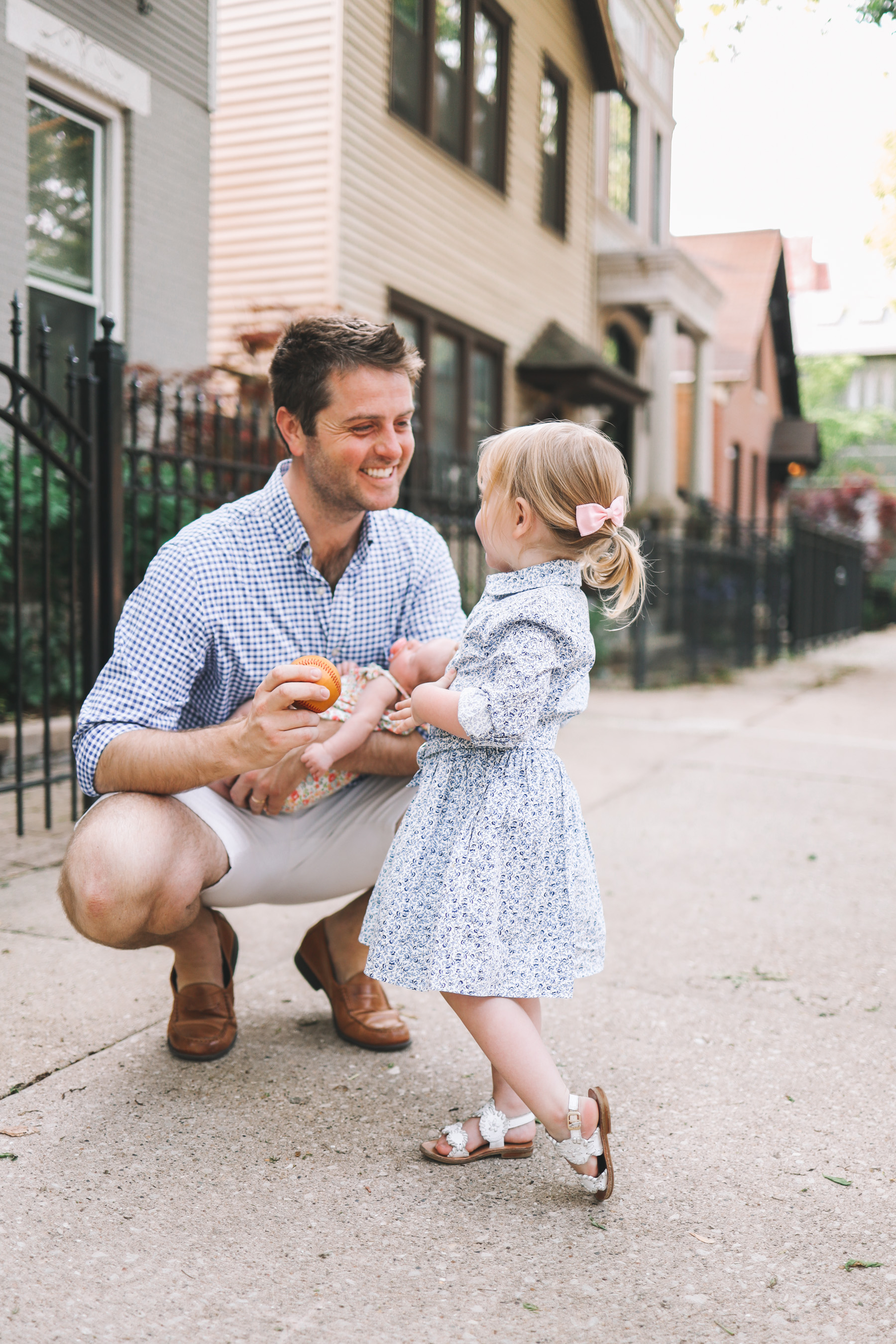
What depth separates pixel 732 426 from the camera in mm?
23594

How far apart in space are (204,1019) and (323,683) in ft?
3.27

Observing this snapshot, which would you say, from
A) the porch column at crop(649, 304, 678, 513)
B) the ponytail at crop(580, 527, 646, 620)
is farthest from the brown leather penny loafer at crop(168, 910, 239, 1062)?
the porch column at crop(649, 304, 678, 513)

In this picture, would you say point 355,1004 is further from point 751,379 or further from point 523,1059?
point 751,379

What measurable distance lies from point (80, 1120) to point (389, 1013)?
0.77 metres

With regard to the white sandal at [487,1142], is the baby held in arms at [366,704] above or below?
above

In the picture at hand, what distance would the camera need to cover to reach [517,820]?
2236 mm

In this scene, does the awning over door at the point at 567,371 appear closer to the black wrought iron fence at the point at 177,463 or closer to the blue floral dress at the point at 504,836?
the black wrought iron fence at the point at 177,463

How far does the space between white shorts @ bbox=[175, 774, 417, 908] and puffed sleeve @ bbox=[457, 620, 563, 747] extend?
0.60 meters

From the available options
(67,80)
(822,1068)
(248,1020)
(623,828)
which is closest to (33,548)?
(67,80)

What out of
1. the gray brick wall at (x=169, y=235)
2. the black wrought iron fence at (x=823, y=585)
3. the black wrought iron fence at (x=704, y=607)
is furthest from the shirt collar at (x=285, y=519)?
the black wrought iron fence at (x=823, y=585)

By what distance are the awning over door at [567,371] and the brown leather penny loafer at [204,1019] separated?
10.5 metres

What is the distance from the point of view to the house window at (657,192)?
16.9 metres

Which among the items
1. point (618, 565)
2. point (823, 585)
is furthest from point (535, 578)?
point (823, 585)

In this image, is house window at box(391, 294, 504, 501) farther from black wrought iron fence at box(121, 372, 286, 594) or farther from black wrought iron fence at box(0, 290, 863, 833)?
black wrought iron fence at box(121, 372, 286, 594)
